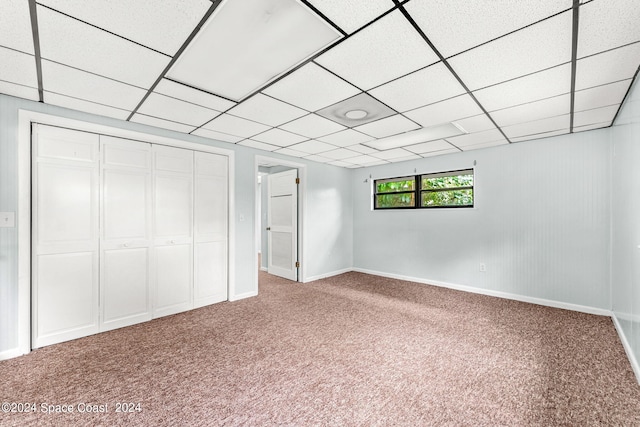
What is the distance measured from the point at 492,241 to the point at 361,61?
12.3 ft

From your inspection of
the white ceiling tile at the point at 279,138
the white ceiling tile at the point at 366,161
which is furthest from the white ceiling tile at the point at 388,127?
the white ceiling tile at the point at 366,161

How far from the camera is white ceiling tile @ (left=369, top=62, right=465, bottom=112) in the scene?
2156 millimetres

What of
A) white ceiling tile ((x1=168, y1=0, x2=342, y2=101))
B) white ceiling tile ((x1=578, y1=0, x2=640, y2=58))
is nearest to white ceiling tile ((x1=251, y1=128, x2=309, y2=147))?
white ceiling tile ((x1=168, y1=0, x2=342, y2=101))

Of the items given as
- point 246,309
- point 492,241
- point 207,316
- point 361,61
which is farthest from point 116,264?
point 492,241

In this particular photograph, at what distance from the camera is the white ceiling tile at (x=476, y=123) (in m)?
3.11

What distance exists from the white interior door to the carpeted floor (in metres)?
1.96

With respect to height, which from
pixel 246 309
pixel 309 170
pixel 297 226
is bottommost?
pixel 246 309

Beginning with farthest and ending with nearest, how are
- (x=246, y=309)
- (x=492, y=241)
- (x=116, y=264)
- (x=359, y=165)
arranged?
(x=359, y=165) → (x=492, y=241) → (x=246, y=309) → (x=116, y=264)

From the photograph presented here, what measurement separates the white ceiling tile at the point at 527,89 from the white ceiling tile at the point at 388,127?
778 mm

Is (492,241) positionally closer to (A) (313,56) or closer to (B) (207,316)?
(A) (313,56)

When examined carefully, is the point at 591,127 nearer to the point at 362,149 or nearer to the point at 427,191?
the point at 427,191

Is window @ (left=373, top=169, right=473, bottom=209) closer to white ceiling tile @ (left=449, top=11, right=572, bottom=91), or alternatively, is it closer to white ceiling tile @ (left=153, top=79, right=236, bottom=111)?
white ceiling tile @ (left=449, top=11, right=572, bottom=91)

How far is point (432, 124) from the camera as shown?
10.8 ft

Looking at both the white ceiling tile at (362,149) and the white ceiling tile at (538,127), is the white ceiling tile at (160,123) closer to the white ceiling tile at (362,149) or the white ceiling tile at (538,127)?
the white ceiling tile at (362,149)
